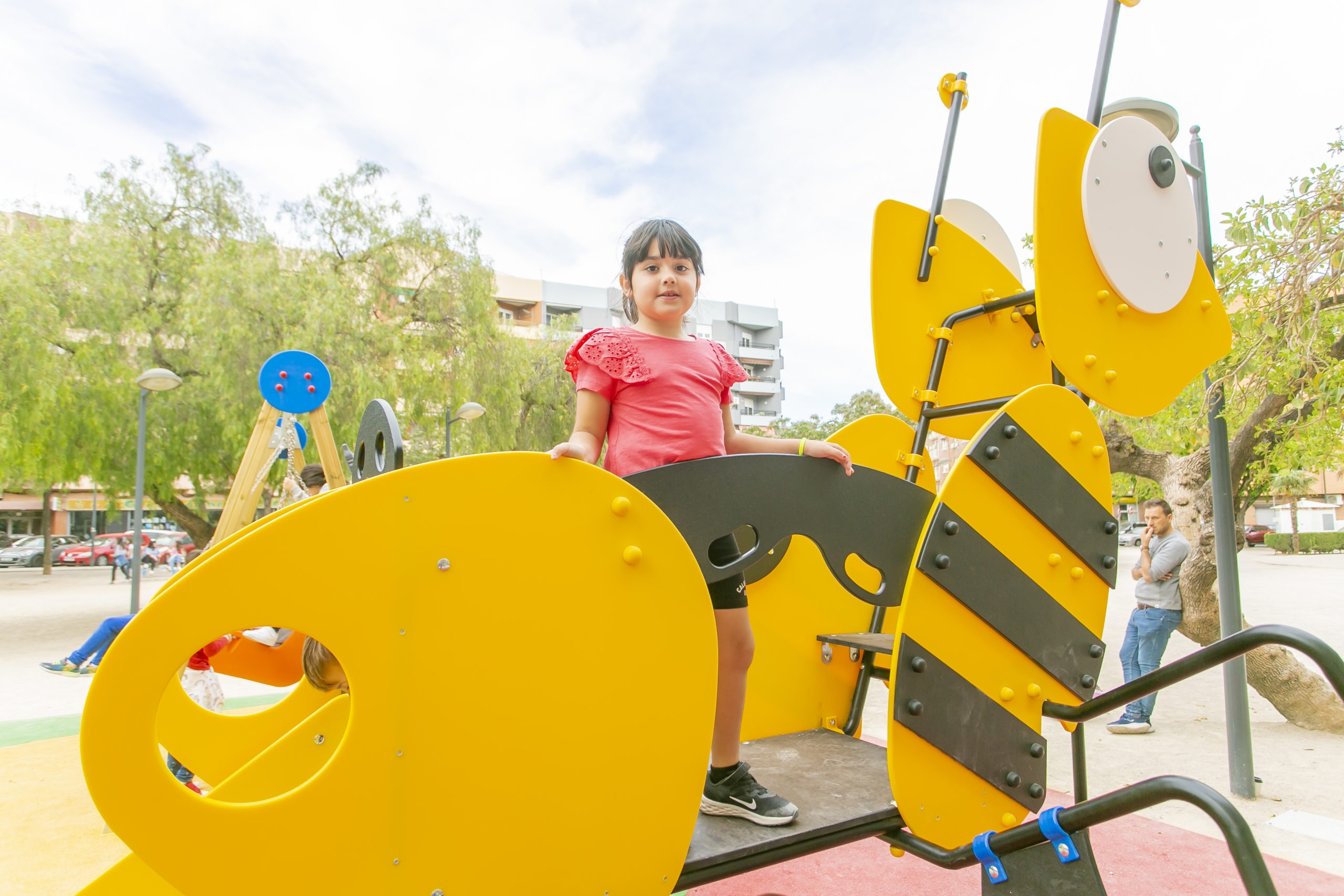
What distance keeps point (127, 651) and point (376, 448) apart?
3.03 feet

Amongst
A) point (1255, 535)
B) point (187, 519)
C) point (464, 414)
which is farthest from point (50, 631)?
point (1255, 535)

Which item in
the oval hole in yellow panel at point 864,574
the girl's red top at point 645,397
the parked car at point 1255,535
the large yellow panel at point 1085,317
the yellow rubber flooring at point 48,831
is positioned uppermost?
the large yellow panel at point 1085,317

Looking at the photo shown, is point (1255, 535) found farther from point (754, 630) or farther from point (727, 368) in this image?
point (727, 368)

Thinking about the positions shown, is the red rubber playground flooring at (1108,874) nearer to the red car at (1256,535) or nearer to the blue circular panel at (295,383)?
the blue circular panel at (295,383)

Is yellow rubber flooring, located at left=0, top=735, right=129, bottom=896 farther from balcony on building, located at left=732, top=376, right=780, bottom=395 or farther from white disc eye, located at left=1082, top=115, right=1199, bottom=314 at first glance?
balcony on building, located at left=732, top=376, right=780, bottom=395

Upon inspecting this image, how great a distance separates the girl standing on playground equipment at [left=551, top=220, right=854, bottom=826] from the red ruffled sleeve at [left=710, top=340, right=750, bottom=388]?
0.23 ft

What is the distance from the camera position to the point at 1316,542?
1236 inches

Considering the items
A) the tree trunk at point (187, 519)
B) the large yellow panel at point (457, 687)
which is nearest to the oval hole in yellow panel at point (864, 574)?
the large yellow panel at point (457, 687)

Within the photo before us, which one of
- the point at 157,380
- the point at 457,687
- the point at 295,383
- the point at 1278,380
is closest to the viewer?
the point at 457,687

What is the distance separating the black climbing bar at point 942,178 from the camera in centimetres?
270

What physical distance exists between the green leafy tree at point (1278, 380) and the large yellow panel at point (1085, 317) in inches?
87.2

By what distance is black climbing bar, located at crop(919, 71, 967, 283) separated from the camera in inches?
106

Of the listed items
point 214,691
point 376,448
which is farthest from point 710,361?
point 214,691

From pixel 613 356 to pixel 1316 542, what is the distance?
39.9 m
